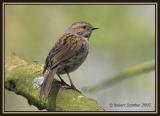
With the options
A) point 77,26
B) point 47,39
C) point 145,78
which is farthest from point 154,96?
point 47,39

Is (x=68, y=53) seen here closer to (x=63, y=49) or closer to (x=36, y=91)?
(x=63, y=49)

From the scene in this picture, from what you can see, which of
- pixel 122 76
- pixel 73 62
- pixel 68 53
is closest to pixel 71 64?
pixel 73 62

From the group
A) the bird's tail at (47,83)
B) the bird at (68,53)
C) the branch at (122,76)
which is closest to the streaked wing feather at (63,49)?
the bird at (68,53)

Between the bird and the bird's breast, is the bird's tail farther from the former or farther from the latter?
the bird's breast

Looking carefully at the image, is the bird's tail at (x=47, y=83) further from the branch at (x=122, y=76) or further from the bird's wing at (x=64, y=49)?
the branch at (x=122, y=76)

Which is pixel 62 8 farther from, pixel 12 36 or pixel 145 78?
pixel 145 78

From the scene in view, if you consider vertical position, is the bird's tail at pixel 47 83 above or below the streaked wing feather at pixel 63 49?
below

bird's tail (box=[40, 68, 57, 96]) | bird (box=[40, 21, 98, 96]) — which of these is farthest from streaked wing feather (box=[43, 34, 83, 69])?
bird's tail (box=[40, 68, 57, 96])
